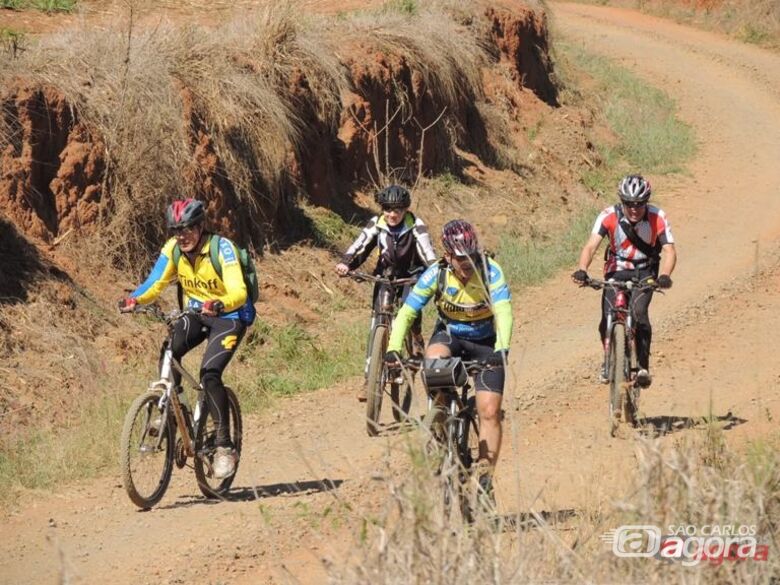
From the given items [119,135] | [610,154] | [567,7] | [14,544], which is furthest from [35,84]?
[567,7]

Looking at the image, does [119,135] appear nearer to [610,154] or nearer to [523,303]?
[523,303]

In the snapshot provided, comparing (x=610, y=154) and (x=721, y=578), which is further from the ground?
(x=721, y=578)

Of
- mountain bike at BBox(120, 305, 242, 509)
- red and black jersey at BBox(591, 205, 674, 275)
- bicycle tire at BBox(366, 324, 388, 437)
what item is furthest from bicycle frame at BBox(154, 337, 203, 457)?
red and black jersey at BBox(591, 205, 674, 275)

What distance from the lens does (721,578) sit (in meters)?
5.68

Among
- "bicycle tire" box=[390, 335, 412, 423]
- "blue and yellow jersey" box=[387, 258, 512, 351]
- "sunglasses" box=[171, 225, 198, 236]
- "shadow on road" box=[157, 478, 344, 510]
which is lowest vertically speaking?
"shadow on road" box=[157, 478, 344, 510]

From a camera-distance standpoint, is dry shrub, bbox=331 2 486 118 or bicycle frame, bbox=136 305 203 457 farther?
dry shrub, bbox=331 2 486 118

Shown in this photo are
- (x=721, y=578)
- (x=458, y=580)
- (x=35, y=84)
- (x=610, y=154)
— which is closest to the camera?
(x=458, y=580)

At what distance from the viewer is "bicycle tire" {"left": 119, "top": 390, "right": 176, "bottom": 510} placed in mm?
8836

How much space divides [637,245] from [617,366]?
1.05 meters

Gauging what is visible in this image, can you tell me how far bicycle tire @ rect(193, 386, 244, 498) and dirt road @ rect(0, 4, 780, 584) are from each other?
13 centimetres

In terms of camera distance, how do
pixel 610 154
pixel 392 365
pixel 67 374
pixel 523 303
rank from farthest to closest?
pixel 610 154
pixel 523 303
pixel 67 374
pixel 392 365

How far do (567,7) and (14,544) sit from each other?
33.9 metres

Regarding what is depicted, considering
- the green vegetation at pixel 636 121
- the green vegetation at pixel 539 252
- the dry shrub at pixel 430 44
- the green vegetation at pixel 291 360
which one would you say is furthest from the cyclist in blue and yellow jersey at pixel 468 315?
the green vegetation at pixel 636 121

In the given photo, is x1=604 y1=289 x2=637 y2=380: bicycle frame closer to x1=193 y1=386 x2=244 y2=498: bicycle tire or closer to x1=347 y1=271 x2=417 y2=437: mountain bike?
x1=347 y1=271 x2=417 y2=437: mountain bike
